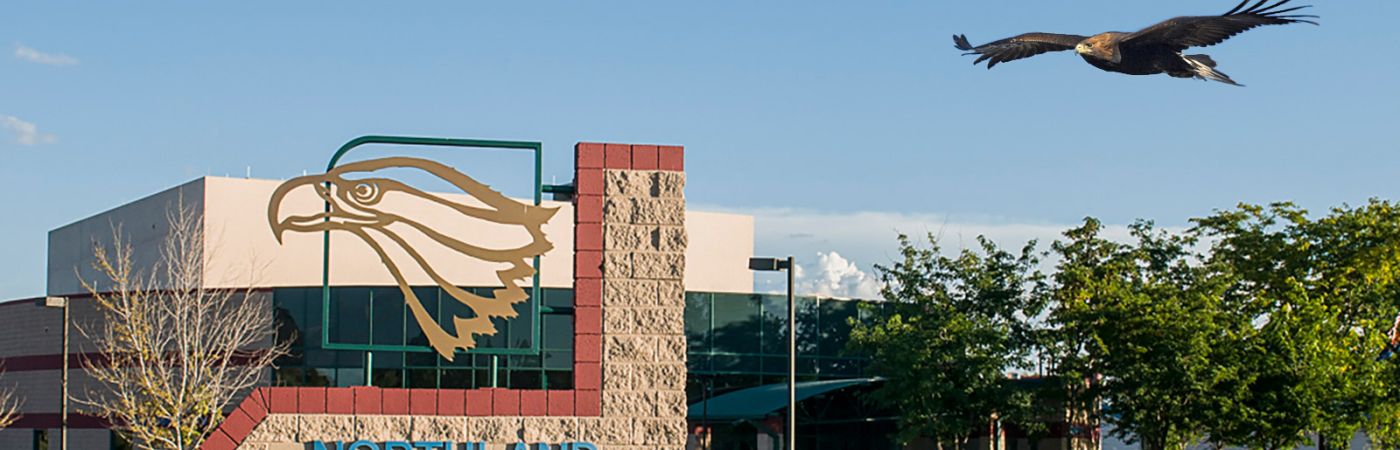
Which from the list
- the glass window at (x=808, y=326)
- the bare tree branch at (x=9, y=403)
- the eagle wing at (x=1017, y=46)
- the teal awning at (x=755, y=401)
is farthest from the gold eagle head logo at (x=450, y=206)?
the bare tree branch at (x=9, y=403)

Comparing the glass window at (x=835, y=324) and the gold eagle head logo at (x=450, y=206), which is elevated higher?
the gold eagle head logo at (x=450, y=206)

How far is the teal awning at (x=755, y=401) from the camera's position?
155 feet

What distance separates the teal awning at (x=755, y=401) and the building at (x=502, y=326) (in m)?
0.11

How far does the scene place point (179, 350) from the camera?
143ft

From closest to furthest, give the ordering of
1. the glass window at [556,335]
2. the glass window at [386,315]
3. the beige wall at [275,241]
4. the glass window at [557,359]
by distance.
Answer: the glass window at [386,315], the glass window at [556,335], the glass window at [557,359], the beige wall at [275,241]

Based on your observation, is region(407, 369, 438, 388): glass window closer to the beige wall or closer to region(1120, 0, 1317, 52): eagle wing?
the beige wall

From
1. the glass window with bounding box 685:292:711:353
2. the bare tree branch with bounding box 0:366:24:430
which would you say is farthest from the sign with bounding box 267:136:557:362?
the bare tree branch with bounding box 0:366:24:430

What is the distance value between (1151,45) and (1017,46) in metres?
2.00

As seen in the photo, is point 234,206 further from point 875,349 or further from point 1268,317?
point 1268,317

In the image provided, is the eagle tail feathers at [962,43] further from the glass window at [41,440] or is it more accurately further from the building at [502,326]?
the glass window at [41,440]

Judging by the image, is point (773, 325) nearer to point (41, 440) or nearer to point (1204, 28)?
point (41, 440)

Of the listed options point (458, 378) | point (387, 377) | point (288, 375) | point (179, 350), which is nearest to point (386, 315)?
point (387, 377)

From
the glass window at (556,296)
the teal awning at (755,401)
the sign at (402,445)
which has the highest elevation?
the glass window at (556,296)

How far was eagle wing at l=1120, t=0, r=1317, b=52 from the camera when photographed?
74.2 feet
